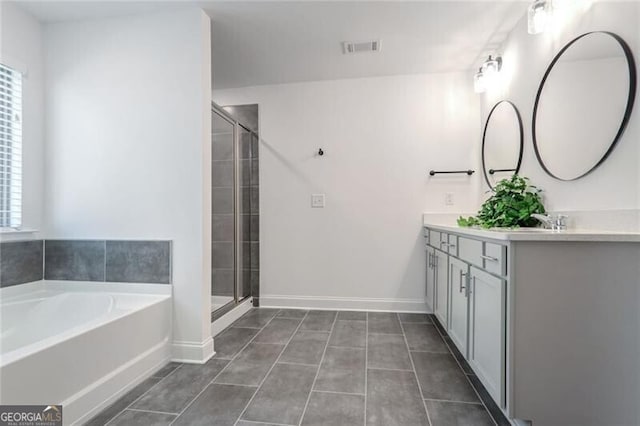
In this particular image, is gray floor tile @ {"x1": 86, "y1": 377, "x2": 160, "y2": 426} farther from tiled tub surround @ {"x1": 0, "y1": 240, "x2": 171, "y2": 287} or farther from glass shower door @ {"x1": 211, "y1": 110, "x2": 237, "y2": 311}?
glass shower door @ {"x1": 211, "y1": 110, "x2": 237, "y2": 311}

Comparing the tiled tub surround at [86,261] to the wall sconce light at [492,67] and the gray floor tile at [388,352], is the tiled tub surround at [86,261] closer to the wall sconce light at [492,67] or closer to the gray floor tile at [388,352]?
the gray floor tile at [388,352]

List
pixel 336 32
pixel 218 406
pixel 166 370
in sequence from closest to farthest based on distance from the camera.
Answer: pixel 218 406, pixel 166 370, pixel 336 32

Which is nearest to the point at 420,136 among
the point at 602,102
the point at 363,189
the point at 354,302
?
the point at 363,189

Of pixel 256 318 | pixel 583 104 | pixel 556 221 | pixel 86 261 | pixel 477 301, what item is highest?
pixel 583 104

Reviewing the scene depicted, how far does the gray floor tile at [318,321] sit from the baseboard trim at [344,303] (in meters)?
0.11

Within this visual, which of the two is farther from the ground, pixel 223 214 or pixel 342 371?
pixel 223 214

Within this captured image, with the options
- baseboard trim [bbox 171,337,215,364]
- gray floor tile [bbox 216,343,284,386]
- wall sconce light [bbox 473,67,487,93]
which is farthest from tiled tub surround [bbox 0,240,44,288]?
wall sconce light [bbox 473,67,487,93]

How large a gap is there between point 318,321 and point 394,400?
1220 mm

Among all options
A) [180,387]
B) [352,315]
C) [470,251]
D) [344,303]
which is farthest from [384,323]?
[180,387]

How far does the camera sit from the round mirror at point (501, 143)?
2.19 m

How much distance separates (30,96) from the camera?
81.2 inches

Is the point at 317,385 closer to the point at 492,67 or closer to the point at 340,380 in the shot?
the point at 340,380

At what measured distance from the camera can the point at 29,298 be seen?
1963 mm

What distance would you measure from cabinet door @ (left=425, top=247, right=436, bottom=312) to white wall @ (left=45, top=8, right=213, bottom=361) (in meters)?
1.86
